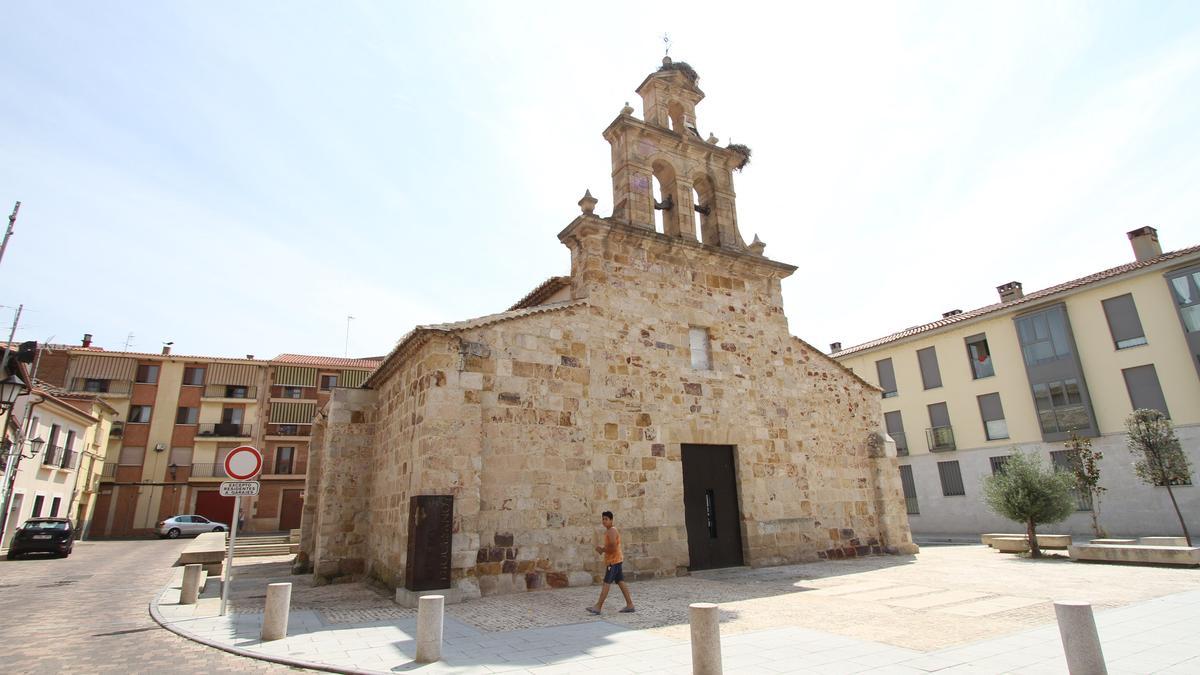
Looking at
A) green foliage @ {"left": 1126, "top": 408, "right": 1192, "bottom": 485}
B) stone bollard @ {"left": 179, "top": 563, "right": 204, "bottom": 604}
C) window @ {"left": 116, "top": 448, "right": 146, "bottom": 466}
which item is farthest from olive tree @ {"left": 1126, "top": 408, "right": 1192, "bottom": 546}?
window @ {"left": 116, "top": 448, "right": 146, "bottom": 466}

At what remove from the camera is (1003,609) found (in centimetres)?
697

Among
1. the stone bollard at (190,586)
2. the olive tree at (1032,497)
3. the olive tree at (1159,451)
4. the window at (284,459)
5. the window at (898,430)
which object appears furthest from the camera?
the window at (284,459)

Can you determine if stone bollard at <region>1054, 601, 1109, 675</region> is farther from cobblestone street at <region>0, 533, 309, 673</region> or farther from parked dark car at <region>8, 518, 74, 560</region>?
parked dark car at <region>8, 518, 74, 560</region>

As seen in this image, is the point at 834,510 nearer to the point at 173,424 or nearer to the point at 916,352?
the point at 916,352

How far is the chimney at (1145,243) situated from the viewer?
20.5m

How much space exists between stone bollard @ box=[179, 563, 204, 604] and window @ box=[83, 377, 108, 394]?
33167 mm

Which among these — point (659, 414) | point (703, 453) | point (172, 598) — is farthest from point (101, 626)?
point (703, 453)

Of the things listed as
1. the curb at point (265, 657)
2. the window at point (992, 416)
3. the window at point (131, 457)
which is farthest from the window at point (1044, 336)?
the window at point (131, 457)

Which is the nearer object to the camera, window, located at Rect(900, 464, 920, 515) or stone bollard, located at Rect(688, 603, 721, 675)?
stone bollard, located at Rect(688, 603, 721, 675)

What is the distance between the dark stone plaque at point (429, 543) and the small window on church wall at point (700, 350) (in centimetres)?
602

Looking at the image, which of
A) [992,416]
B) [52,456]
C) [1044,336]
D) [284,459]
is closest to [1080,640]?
[1044,336]

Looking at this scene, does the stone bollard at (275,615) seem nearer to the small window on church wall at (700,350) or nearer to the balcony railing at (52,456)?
the small window on church wall at (700,350)

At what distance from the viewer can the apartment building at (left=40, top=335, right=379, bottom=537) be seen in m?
32.0

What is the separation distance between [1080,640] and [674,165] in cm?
1109
